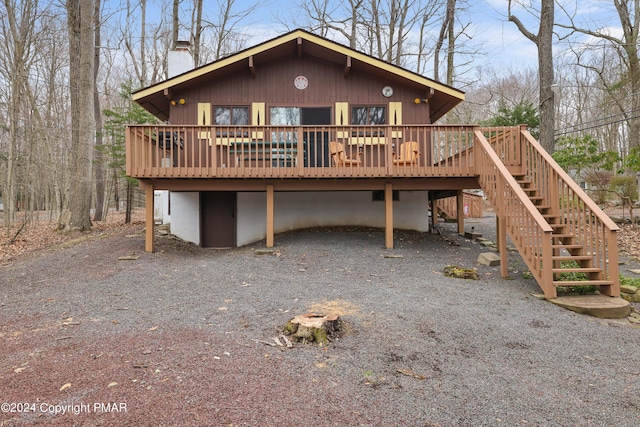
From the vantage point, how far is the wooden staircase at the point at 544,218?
5.11 metres

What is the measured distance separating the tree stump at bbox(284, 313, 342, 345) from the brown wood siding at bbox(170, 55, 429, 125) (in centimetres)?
739

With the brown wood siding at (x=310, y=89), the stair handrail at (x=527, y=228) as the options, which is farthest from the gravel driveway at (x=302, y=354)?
the brown wood siding at (x=310, y=89)

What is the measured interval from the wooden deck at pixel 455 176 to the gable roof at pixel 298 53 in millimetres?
1868

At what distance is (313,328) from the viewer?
12.2 ft

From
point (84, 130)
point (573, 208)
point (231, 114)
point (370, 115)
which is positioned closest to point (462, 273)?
point (573, 208)

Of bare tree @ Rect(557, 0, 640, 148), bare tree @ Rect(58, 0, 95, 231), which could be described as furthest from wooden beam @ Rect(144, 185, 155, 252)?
bare tree @ Rect(557, 0, 640, 148)

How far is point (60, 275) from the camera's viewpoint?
21.6ft

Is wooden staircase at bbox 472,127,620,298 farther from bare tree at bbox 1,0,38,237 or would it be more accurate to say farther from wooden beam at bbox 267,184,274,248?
bare tree at bbox 1,0,38,237

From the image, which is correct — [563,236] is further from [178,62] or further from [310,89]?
[178,62]

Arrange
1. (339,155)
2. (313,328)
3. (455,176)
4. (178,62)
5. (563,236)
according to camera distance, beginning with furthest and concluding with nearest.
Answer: (178,62) → (339,155) → (455,176) → (563,236) → (313,328)

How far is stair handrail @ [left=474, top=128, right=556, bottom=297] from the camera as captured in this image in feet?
16.8

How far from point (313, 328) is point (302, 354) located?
36 cm

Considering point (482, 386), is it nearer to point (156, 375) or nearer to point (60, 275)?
point (156, 375)

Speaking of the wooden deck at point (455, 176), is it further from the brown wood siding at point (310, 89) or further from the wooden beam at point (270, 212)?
the brown wood siding at point (310, 89)
